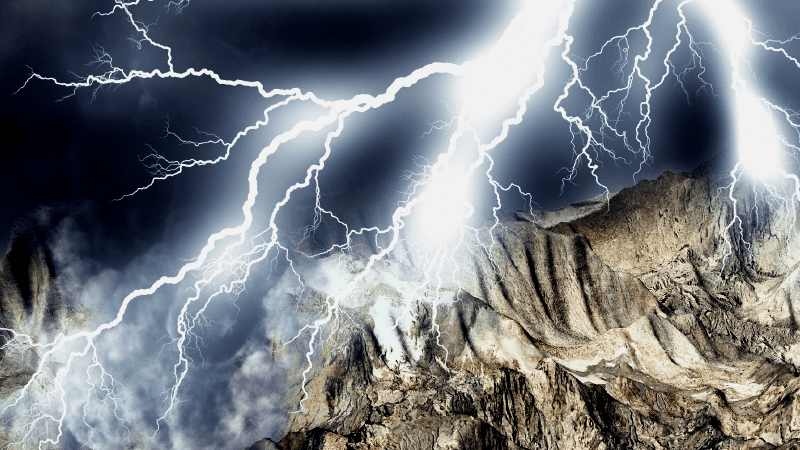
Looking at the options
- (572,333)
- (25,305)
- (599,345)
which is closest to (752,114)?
(599,345)

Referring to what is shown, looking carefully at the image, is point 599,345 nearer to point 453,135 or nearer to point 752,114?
point 752,114

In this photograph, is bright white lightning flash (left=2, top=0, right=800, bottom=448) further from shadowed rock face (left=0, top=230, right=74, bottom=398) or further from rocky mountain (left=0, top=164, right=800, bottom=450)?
rocky mountain (left=0, top=164, right=800, bottom=450)

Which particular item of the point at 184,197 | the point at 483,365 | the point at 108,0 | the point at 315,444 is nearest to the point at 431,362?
the point at 483,365

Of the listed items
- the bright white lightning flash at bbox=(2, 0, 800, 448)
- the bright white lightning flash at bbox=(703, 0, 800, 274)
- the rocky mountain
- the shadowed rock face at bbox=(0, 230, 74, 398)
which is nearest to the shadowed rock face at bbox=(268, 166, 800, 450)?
the rocky mountain

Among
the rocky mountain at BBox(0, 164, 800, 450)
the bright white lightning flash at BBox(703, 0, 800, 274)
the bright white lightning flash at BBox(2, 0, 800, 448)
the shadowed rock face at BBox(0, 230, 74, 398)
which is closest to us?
the bright white lightning flash at BBox(2, 0, 800, 448)

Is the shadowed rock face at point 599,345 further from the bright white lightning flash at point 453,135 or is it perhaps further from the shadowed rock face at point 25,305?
the shadowed rock face at point 25,305

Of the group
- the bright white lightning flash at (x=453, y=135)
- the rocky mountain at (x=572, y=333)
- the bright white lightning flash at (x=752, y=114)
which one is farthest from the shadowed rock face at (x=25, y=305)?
the bright white lightning flash at (x=752, y=114)

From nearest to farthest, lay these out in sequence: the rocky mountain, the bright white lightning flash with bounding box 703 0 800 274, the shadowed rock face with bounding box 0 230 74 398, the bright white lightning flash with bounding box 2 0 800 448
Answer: the bright white lightning flash with bounding box 2 0 800 448 → the shadowed rock face with bounding box 0 230 74 398 → the rocky mountain → the bright white lightning flash with bounding box 703 0 800 274
